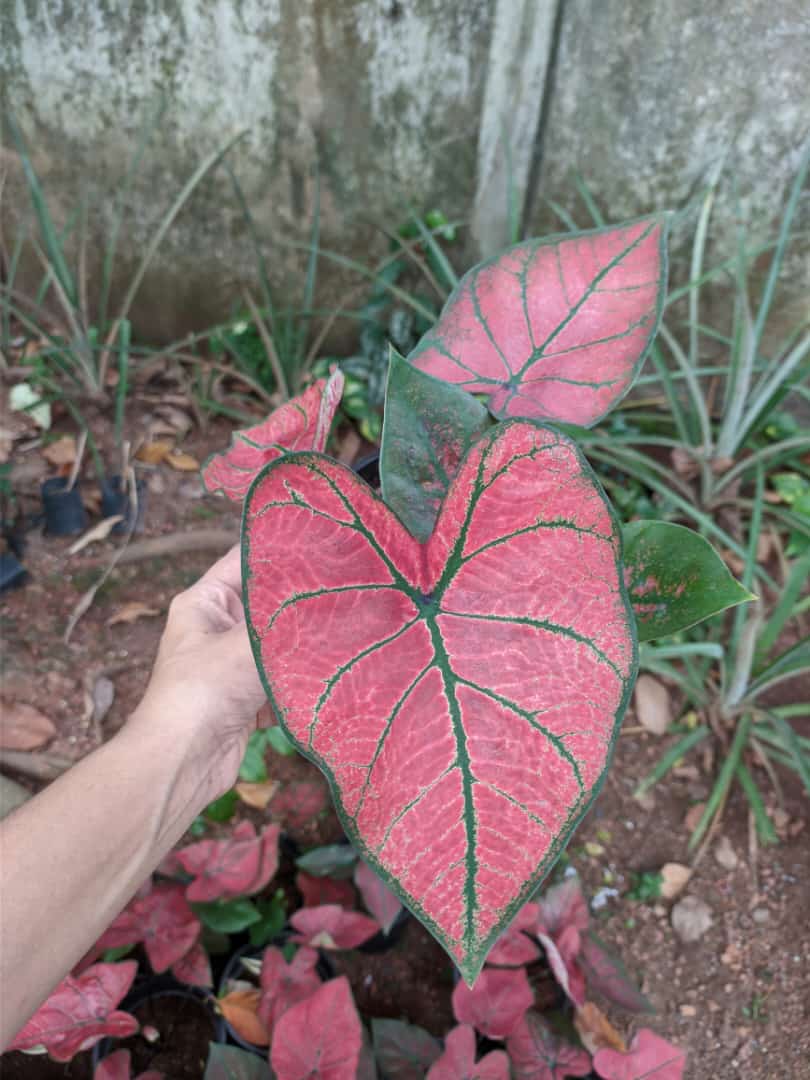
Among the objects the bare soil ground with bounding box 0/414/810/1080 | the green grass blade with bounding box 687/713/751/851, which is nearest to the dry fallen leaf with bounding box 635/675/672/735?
the bare soil ground with bounding box 0/414/810/1080

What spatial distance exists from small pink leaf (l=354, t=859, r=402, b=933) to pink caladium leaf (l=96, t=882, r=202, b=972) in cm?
22

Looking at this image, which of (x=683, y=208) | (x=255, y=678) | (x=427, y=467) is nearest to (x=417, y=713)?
(x=427, y=467)

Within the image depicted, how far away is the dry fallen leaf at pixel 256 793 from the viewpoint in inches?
51.1

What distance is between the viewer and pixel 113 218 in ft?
6.27

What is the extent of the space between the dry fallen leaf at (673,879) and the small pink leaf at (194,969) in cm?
72

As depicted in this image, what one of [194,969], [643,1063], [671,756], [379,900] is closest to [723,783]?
[671,756]

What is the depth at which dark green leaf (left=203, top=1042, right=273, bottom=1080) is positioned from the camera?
2.75ft

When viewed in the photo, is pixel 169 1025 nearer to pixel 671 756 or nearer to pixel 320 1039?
pixel 320 1039

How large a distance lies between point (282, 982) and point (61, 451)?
4.41 feet

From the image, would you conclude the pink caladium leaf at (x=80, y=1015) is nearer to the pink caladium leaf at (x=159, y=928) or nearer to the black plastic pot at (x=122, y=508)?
the pink caladium leaf at (x=159, y=928)

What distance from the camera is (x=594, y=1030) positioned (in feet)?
3.36

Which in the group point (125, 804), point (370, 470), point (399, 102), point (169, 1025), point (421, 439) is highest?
point (399, 102)

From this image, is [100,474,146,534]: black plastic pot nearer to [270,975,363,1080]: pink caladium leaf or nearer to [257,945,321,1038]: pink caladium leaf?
[257,945,321,1038]: pink caladium leaf

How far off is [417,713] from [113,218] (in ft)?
6.09
